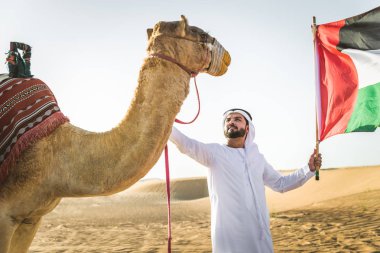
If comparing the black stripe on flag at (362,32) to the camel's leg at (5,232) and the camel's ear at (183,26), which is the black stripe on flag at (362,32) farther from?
the camel's leg at (5,232)

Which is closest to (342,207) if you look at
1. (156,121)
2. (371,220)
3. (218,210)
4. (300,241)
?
(371,220)

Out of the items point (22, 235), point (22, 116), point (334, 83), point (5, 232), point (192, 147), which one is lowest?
point (22, 235)

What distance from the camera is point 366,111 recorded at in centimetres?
427

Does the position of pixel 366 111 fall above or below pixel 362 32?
below

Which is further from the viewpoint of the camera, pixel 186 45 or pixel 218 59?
pixel 218 59

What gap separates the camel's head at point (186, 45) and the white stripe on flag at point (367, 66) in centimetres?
239

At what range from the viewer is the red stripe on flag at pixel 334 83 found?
4281mm

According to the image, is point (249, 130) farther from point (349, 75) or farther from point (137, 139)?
point (137, 139)

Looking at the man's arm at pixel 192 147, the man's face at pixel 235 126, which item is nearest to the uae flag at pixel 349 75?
the man's face at pixel 235 126

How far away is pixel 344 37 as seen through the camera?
4.41 m

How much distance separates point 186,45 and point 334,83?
2.48 m

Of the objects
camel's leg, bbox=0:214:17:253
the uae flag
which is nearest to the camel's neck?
camel's leg, bbox=0:214:17:253

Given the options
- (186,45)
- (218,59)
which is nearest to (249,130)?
(218,59)

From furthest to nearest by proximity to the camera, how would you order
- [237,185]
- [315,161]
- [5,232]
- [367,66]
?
[367,66], [315,161], [237,185], [5,232]
